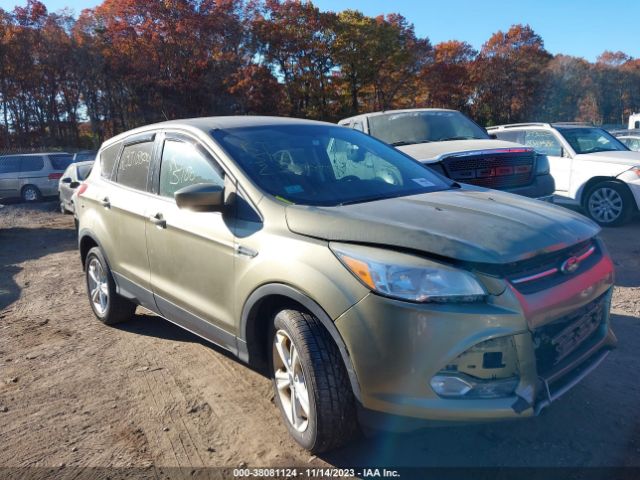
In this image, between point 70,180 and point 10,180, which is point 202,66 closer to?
point 10,180

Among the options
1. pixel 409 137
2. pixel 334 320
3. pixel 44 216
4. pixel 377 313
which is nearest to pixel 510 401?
pixel 377 313

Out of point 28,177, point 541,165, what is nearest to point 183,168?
point 541,165

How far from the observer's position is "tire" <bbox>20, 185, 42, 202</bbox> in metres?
18.4

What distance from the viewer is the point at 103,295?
5.14 meters

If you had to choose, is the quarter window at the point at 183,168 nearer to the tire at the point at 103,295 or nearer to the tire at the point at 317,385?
the tire at the point at 317,385

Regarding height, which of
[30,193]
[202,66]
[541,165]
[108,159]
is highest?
[202,66]

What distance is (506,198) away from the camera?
349 cm

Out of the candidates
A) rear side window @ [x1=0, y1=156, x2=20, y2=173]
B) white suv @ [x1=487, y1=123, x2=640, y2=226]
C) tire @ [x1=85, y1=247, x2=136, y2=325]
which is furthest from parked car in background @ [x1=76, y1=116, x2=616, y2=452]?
rear side window @ [x1=0, y1=156, x2=20, y2=173]

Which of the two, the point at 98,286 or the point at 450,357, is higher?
the point at 450,357

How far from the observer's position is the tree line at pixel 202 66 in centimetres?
A: 3397

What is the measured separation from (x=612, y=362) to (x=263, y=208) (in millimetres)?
2708

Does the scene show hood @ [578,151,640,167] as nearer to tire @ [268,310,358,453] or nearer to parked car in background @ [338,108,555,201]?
parked car in background @ [338,108,555,201]

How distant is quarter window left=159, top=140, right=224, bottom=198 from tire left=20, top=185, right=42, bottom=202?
16.6m

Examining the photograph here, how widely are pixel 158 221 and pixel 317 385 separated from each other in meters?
1.88
